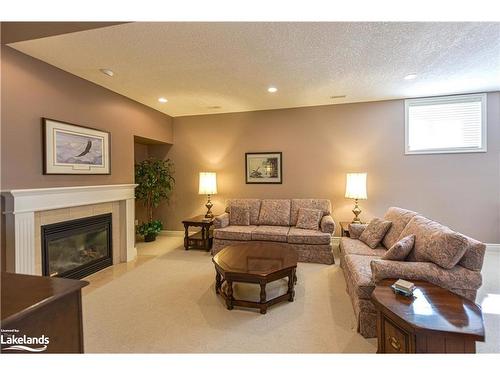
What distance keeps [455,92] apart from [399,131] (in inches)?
37.0

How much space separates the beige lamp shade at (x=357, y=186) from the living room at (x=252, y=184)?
0.04 metres

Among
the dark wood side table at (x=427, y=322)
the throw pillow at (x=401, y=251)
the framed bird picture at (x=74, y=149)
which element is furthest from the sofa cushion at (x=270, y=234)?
the framed bird picture at (x=74, y=149)

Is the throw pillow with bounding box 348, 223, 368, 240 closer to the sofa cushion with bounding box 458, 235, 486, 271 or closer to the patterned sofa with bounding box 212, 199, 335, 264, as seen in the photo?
the patterned sofa with bounding box 212, 199, 335, 264

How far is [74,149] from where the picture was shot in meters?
2.96

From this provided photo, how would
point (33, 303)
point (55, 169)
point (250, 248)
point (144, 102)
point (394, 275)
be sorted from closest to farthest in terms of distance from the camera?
point (33, 303), point (394, 275), point (55, 169), point (250, 248), point (144, 102)

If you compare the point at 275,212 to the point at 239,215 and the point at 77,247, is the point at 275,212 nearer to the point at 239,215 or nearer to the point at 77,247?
the point at 239,215

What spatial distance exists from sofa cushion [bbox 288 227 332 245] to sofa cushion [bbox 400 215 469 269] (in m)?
1.39

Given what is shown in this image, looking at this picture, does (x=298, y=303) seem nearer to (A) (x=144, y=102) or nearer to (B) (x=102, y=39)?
(B) (x=102, y=39)

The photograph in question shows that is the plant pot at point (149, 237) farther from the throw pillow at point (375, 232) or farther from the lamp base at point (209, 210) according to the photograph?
the throw pillow at point (375, 232)

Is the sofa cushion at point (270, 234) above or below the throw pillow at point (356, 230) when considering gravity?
below

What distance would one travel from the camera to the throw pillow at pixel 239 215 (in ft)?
14.1

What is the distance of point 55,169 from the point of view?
272 cm

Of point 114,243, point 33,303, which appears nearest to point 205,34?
point 33,303
